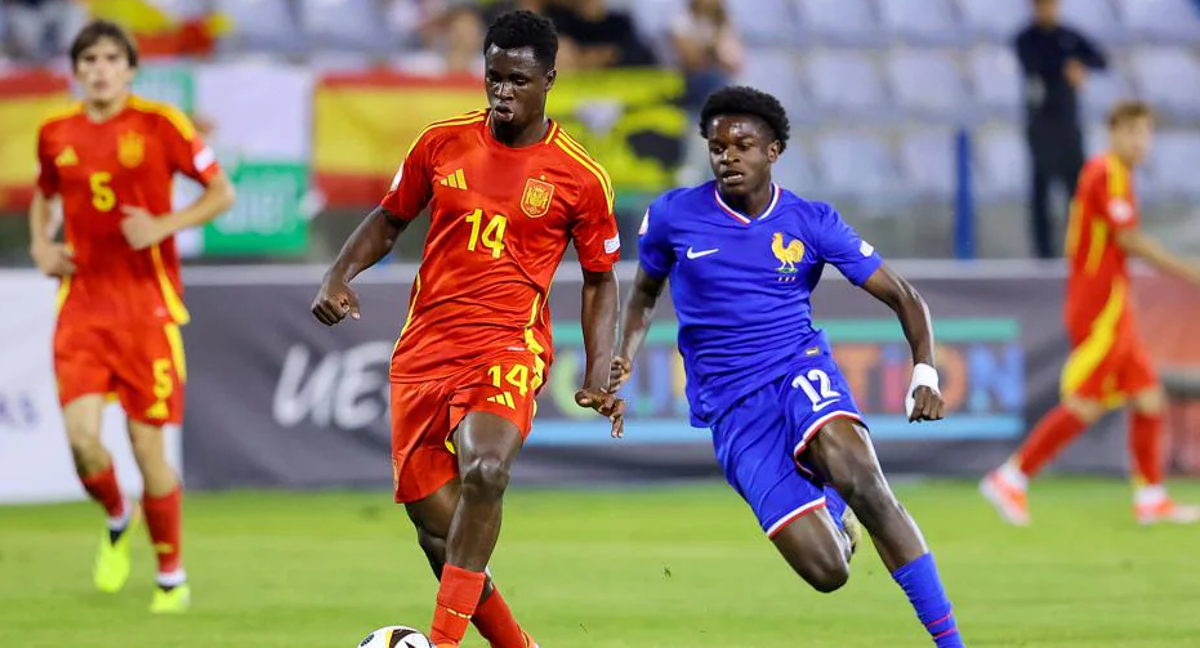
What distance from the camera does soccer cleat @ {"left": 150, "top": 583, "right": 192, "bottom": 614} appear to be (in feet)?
29.8

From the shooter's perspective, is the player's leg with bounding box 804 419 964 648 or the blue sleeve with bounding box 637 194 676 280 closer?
the player's leg with bounding box 804 419 964 648

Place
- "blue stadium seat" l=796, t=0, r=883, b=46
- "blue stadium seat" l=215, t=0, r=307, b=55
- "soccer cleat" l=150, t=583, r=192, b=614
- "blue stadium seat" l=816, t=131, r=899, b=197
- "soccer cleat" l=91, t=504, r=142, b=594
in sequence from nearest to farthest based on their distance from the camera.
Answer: "soccer cleat" l=150, t=583, r=192, b=614, "soccer cleat" l=91, t=504, r=142, b=594, "blue stadium seat" l=816, t=131, r=899, b=197, "blue stadium seat" l=215, t=0, r=307, b=55, "blue stadium seat" l=796, t=0, r=883, b=46

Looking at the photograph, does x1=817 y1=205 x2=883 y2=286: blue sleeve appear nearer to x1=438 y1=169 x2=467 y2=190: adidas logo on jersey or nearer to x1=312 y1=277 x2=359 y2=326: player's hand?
x1=438 y1=169 x2=467 y2=190: adidas logo on jersey

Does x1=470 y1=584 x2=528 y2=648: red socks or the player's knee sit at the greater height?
the player's knee

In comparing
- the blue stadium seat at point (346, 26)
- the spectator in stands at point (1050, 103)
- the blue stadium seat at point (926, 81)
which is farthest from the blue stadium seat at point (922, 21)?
the blue stadium seat at point (346, 26)

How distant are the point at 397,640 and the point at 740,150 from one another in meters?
2.28

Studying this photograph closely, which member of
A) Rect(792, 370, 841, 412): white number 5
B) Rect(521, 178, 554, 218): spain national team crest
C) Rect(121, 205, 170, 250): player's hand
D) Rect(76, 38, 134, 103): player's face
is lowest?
Rect(792, 370, 841, 412): white number 5

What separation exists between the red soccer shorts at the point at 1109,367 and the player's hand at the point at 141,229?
6.32m

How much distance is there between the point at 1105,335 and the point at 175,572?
649cm

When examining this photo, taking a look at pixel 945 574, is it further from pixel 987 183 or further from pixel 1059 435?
pixel 987 183

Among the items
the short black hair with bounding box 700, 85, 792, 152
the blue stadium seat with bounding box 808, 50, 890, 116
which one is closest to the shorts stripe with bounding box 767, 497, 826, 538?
the short black hair with bounding box 700, 85, 792, 152

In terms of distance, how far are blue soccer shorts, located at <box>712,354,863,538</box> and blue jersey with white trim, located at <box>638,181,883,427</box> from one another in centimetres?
7

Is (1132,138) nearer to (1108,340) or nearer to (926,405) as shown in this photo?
(1108,340)

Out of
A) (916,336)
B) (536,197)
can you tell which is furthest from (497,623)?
(916,336)
